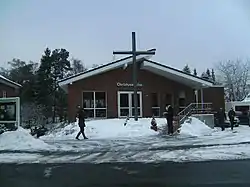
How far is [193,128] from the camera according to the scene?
25.1 metres

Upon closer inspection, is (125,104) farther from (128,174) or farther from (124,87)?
(128,174)

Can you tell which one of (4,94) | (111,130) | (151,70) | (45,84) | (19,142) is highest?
(45,84)

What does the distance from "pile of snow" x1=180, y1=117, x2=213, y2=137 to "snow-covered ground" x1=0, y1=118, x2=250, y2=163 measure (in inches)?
2.6

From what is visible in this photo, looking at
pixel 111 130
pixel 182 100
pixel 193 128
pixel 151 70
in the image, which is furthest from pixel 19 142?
pixel 182 100

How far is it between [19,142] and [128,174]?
29.8 ft

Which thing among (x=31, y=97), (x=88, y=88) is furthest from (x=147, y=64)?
(x=31, y=97)

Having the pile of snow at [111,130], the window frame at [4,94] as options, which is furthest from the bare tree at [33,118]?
the pile of snow at [111,130]

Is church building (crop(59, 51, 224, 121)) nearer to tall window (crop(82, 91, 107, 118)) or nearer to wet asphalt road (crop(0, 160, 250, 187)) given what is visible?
tall window (crop(82, 91, 107, 118))

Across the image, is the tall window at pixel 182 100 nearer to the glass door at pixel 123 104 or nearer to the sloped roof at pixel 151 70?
the sloped roof at pixel 151 70

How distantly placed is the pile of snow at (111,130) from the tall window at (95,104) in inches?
236

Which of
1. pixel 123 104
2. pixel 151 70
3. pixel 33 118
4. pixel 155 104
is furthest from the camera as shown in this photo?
pixel 33 118

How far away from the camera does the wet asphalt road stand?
29.3 ft

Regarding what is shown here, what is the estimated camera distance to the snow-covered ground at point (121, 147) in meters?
14.0

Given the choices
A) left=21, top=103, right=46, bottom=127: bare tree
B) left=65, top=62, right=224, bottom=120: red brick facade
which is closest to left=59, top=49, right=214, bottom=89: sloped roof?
left=65, top=62, right=224, bottom=120: red brick facade
